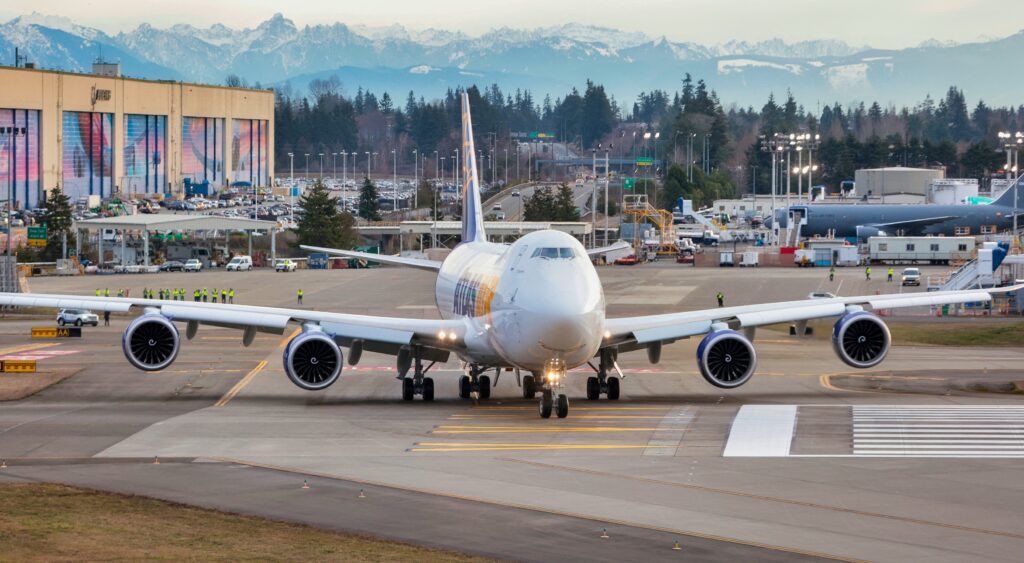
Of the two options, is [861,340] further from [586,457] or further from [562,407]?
[586,457]

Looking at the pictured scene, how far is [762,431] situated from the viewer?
131 feet

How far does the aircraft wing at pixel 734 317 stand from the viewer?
146ft

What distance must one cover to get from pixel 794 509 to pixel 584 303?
35.4ft

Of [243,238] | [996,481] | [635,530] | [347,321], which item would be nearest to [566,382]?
[347,321]

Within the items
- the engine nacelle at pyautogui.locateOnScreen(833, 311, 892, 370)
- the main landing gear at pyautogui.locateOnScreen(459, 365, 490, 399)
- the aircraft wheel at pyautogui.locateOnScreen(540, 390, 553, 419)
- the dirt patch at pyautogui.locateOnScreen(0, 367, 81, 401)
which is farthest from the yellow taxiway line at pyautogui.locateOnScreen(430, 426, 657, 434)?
the dirt patch at pyautogui.locateOnScreen(0, 367, 81, 401)

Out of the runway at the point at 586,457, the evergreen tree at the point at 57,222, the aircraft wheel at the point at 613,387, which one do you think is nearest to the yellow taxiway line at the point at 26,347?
the runway at the point at 586,457

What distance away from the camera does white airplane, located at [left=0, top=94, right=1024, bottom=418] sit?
4012cm

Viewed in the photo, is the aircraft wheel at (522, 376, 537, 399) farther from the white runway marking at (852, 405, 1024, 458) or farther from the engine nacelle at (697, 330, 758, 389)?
the white runway marking at (852, 405, 1024, 458)

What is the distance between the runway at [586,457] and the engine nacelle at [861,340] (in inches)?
57.0

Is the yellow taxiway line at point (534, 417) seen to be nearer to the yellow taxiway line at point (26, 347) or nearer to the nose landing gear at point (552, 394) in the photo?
the nose landing gear at point (552, 394)

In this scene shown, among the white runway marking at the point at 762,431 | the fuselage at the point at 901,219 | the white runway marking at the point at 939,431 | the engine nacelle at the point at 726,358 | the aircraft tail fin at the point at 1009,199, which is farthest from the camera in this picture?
the fuselage at the point at 901,219

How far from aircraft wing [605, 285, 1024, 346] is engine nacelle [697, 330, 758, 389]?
43.1 inches

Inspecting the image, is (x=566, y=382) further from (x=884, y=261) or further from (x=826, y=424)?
(x=884, y=261)

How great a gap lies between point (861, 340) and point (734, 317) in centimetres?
415
